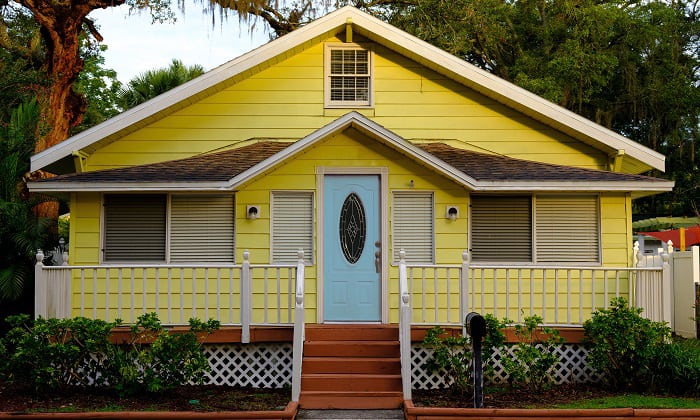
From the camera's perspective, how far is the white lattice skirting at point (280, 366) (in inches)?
431

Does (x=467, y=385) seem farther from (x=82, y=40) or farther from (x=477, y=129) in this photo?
(x=82, y=40)

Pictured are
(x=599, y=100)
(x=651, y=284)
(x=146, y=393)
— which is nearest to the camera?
(x=146, y=393)

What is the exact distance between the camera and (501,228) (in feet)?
40.3

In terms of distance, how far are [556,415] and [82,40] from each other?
2386cm

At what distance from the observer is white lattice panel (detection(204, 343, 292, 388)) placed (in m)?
11.0

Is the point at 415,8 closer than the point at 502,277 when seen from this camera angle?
No

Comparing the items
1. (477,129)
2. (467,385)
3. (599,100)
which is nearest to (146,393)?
(467,385)

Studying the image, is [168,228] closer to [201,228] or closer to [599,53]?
[201,228]

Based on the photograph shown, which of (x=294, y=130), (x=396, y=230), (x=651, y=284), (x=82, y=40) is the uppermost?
(x=82, y=40)

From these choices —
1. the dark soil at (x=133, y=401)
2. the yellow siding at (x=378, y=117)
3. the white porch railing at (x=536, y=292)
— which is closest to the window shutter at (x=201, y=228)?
the yellow siding at (x=378, y=117)

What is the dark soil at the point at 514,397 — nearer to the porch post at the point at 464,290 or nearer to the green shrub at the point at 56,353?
the porch post at the point at 464,290

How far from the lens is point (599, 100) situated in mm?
29859

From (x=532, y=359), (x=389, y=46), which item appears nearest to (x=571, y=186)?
(x=532, y=359)

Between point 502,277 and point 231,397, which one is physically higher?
point 502,277
